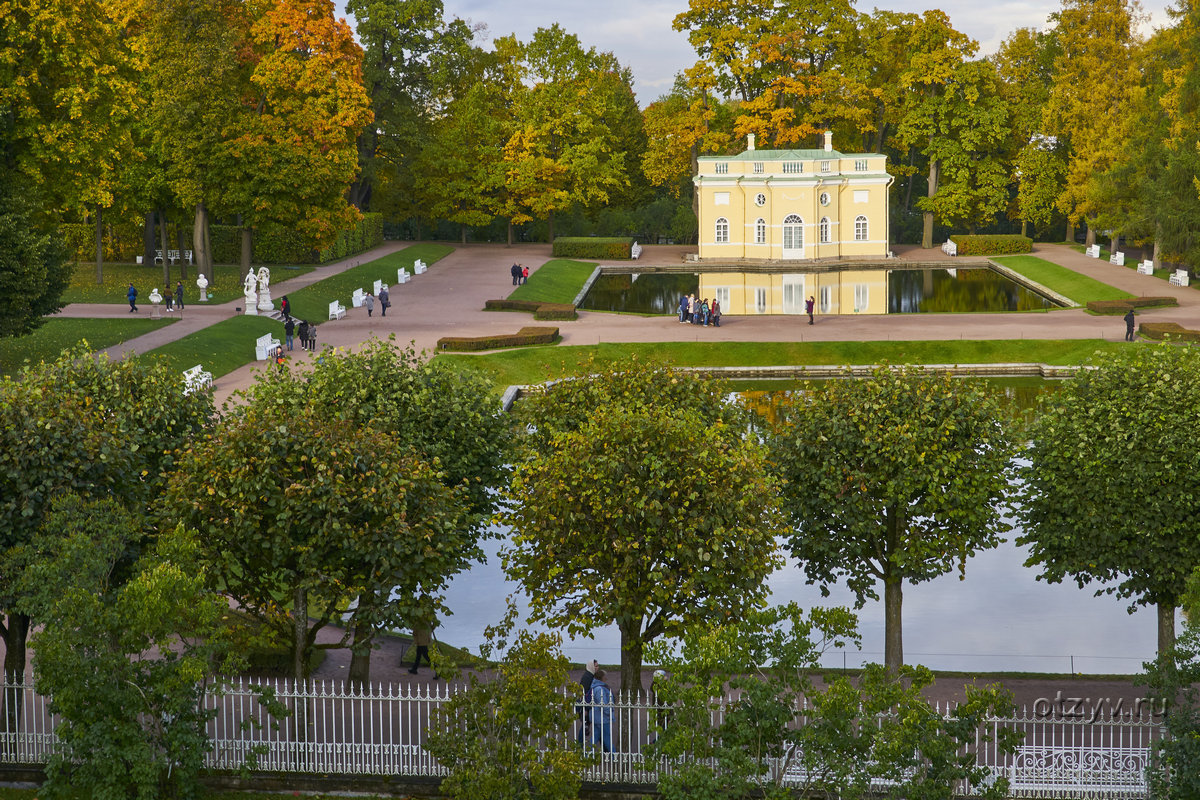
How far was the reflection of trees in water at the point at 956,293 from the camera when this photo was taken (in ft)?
179

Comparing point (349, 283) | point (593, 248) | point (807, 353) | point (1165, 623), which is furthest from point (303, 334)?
point (593, 248)

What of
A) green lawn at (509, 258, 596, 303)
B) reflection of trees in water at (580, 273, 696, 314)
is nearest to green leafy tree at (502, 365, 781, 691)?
reflection of trees in water at (580, 273, 696, 314)

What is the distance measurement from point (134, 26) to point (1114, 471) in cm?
5188

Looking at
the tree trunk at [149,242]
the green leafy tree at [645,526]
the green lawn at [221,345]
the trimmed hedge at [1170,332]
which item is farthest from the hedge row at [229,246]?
the green leafy tree at [645,526]

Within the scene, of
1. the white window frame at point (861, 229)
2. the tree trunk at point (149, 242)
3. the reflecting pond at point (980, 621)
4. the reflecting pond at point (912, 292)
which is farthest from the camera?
the white window frame at point (861, 229)

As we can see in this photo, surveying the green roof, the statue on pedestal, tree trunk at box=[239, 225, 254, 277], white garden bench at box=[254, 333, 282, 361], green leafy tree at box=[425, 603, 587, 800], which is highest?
the green roof

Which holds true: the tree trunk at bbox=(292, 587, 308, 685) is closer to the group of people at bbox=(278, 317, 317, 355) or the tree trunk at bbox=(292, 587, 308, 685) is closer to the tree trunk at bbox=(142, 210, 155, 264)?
the group of people at bbox=(278, 317, 317, 355)

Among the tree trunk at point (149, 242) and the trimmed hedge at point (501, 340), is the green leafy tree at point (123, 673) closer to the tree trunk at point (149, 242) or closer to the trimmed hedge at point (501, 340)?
the trimmed hedge at point (501, 340)

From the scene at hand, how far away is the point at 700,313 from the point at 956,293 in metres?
17.9

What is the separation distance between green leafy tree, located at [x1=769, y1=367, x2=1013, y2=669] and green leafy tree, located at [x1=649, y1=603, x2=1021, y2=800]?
5.93 meters

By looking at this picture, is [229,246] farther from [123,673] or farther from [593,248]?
[123,673]

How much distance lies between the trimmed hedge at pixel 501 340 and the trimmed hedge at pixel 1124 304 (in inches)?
848

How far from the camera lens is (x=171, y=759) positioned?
13.9m

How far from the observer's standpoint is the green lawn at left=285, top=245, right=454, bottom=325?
49.8 metres
